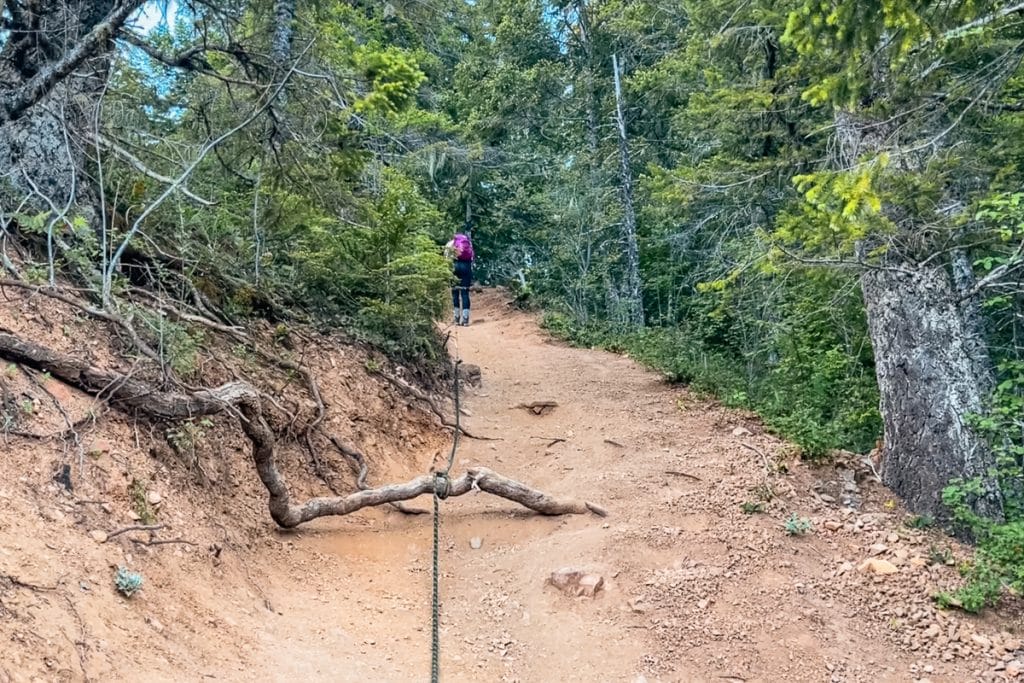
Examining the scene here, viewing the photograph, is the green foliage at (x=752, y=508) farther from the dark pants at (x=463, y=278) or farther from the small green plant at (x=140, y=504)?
the dark pants at (x=463, y=278)

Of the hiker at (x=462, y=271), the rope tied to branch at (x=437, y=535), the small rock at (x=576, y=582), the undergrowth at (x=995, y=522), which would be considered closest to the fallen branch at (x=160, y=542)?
the rope tied to branch at (x=437, y=535)

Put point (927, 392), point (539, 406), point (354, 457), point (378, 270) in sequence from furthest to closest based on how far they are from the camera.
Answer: point (539, 406), point (378, 270), point (354, 457), point (927, 392)

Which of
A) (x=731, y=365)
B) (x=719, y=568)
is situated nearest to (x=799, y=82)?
(x=731, y=365)

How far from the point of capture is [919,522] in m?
5.59

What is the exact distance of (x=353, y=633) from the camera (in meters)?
4.18

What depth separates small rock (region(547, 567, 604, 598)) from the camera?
15.6 feet

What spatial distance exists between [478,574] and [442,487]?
83 centimetres

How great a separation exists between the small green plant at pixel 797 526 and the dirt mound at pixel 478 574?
18mm

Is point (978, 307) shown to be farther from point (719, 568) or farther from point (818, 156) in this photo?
point (719, 568)

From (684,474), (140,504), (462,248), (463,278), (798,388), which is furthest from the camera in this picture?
(463,278)

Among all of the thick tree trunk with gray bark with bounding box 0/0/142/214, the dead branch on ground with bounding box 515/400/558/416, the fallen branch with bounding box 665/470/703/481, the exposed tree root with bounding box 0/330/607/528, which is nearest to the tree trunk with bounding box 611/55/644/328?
the dead branch on ground with bounding box 515/400/558/416

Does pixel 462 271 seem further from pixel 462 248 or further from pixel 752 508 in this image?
pixel 752 508

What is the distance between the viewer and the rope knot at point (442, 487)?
5703 mm

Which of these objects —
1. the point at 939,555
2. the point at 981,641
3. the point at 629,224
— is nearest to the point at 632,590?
the point at 981,641
